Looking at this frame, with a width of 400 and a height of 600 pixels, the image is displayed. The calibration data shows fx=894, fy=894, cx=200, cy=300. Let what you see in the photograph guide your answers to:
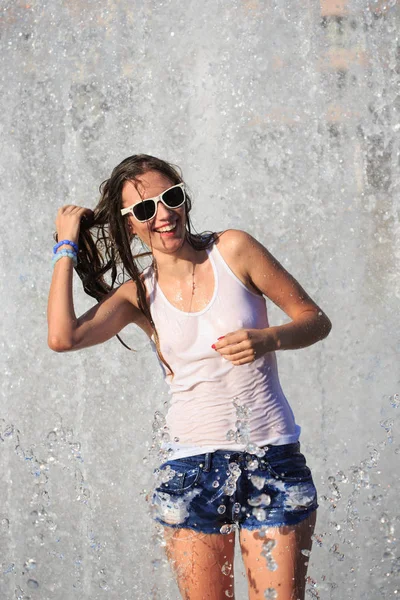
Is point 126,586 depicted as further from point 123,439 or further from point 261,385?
point 261,385

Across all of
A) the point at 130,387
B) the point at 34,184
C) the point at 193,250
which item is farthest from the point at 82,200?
the point at 193,250

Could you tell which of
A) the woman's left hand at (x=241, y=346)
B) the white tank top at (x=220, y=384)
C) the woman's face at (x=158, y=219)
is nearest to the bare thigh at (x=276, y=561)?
the white tank top at (x=220, y=384)

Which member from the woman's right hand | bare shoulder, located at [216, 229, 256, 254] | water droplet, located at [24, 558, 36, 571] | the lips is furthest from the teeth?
water droplet, located at [24, 558, 36, 571]

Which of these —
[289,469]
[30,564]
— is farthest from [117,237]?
[30,564]

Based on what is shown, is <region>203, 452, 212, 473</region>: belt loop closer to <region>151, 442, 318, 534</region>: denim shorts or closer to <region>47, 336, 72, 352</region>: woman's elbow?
<region>151, 442, 318, 534</region>: denim shorts

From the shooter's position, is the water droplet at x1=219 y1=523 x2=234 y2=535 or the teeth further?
the teeth

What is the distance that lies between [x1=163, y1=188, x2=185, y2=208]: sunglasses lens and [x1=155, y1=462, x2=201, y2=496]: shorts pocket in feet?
2.16

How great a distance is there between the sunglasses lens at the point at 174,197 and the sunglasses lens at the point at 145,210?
0.12ft

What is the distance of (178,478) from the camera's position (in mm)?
2195

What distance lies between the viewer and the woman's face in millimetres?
2291

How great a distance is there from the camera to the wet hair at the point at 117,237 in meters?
2.35

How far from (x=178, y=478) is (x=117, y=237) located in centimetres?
67

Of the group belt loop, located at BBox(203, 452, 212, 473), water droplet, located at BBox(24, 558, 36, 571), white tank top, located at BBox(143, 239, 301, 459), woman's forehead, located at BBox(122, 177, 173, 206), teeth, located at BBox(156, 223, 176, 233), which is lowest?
water droplet, located at BBox(24, 558, 36, 571)

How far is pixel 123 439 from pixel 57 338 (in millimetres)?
2075
